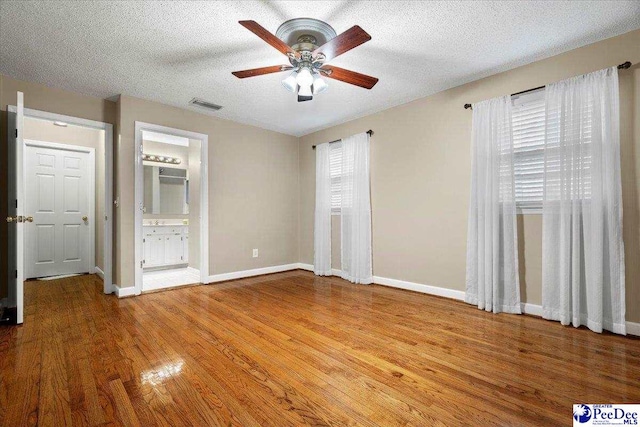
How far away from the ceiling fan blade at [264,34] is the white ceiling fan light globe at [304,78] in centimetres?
22

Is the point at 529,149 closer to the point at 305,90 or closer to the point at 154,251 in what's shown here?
the point at 305,90

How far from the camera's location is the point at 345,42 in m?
2.00

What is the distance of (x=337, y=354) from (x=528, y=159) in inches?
103

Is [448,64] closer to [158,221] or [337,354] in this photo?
[337,354]

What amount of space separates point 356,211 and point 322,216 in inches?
28.8

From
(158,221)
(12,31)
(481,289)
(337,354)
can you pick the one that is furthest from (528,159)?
(158,221)

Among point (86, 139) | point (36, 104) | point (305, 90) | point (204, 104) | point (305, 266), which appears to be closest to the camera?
point (305, 90)

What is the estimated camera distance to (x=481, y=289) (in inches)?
122

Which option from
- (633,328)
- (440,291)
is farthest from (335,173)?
(633,328)

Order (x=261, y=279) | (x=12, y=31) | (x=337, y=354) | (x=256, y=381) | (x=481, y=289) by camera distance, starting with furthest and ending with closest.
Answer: (x=261, y=279) → (x=481, y=289) → (x=12, y=31) → (x=337, y=354) → (x=256, y=381)

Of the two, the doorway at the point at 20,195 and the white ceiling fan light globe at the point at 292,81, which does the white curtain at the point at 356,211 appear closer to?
the white ceiling fan light globe at the point at 292,81

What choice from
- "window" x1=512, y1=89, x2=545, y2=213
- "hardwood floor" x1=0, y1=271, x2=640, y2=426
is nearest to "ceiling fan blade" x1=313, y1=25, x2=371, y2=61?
"window" x1=512, y1=89, x2=545, y2=213

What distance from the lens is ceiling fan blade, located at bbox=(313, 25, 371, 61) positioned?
187 centimetres

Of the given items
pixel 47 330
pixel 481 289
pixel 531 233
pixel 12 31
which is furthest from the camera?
pixel 481 289
